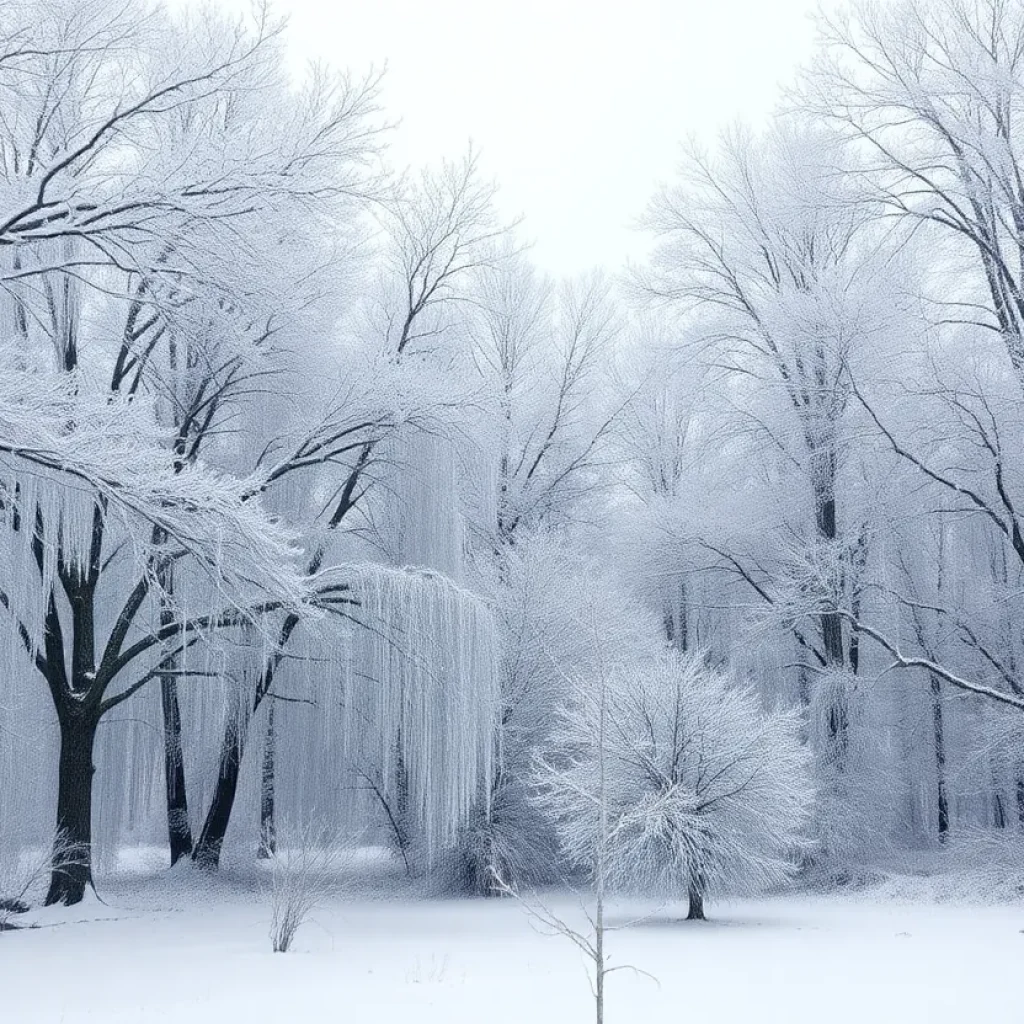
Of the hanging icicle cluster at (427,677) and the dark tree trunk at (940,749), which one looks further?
the dark tree trunk at (940,749)

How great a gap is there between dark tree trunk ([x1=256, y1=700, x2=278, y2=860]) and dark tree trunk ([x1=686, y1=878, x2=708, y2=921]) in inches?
236

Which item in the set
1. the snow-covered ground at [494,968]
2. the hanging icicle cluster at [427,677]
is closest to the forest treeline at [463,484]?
the hanging icicle cluster at [427,677]

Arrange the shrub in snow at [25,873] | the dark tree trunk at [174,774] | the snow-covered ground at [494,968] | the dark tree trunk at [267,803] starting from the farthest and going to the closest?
the dark tree trunk at [174,774] < the dark tree trunk at [267,803] < the shrub in snow at [25,873] < the snow-covered ground at [494,968]

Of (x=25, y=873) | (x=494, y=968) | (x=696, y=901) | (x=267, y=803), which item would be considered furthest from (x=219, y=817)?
(x=494, y=968)

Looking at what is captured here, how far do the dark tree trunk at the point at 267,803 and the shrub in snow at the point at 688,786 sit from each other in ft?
16.0

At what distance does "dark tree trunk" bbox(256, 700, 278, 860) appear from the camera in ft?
50.3

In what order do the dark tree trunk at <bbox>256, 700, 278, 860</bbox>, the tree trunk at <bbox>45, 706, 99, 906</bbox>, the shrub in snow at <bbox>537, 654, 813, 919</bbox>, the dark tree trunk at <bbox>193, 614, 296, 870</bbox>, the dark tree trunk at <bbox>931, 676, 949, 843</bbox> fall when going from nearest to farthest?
the shrub in snow at <bbox>537, 654, 813, 919</bbox> → the tree trunk at <bbox>45, 706, 99, 906</bbox> → the dark tree trunk at <bbox>256, 700, 278, 860</bbox> → the dark tree trunk at <bbox>193, 614, 296, 870</bbox> → the dark tree trunk at <bbox>931, 676, 949, 843</bbox>

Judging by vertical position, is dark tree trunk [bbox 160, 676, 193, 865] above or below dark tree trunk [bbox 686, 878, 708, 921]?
above

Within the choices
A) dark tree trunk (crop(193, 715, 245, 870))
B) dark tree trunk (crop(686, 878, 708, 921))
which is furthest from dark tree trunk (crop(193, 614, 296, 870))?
dark tree trunk (crop(686, 878, 708, 921))

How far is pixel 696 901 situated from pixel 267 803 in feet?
22.0

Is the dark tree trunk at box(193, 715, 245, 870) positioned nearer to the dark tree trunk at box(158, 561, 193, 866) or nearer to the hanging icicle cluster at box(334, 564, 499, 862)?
the dark tree trunk at box(158, 561, 193, 866)

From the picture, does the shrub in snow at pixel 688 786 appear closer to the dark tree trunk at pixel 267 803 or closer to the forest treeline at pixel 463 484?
the forest treeline at pixel 463 484

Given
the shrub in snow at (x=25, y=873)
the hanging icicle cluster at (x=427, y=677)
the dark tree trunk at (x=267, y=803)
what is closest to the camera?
the shrub in snow at (x=25, y=873)

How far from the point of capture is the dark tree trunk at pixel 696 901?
39.3ft
